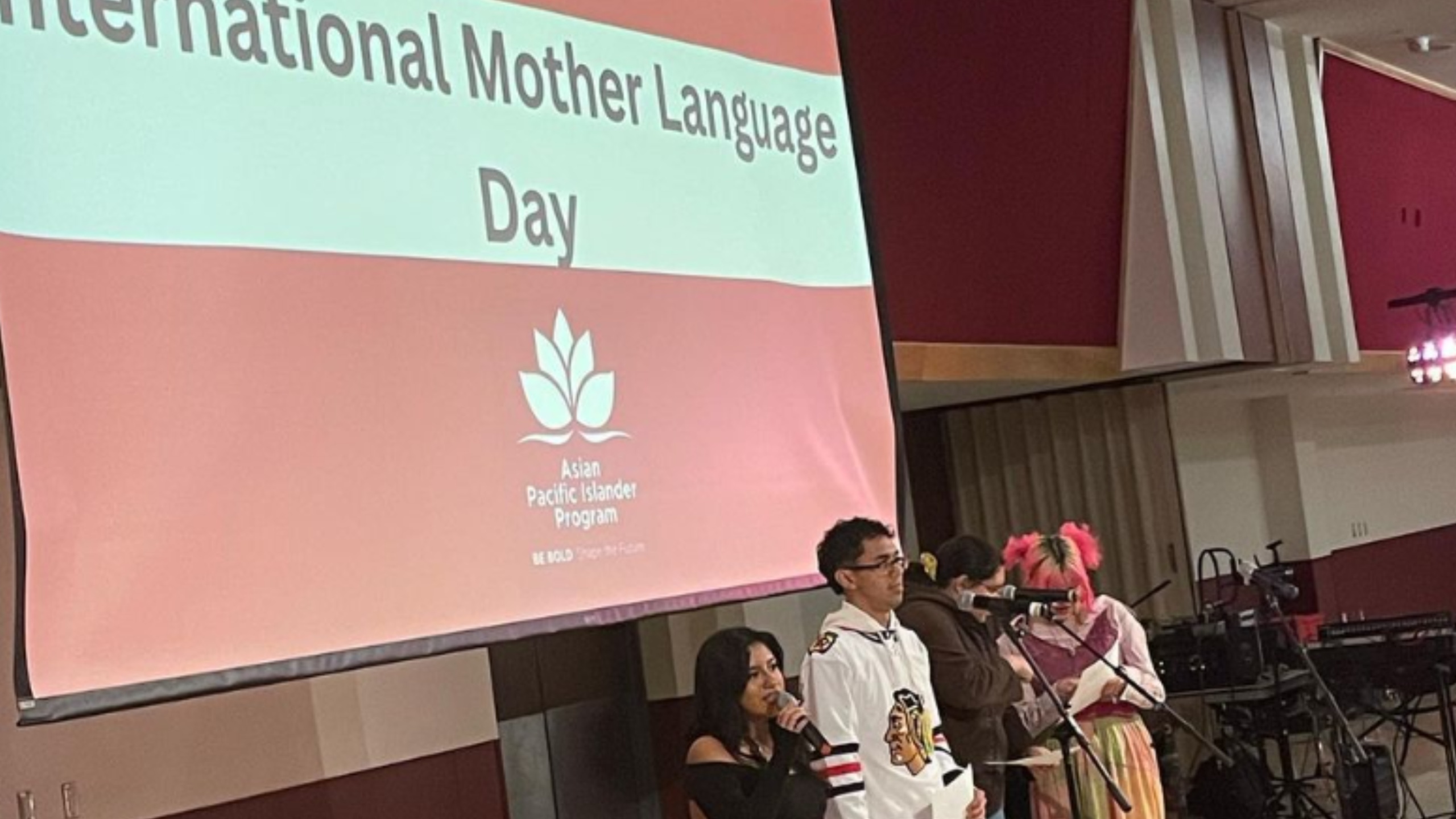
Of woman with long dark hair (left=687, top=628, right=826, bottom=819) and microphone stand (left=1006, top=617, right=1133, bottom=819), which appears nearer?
woman with long dark hair (left=687, top=628, right=826, bottom=819)

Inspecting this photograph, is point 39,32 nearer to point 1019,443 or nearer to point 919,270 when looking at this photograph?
point 919,270

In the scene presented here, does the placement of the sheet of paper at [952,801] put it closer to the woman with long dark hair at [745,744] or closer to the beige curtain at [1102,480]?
the woman with long dark hair at [745,744]

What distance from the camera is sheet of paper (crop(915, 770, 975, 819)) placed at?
12.0 feet

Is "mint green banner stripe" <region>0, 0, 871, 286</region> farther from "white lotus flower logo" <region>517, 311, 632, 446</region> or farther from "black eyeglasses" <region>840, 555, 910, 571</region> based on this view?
"black eyeglasses" <region>840, 555, 910, 571</region>

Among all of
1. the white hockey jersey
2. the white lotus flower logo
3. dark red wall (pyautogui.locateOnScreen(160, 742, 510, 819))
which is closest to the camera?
the white lotus flower logo

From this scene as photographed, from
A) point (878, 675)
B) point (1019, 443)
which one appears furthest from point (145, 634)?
point (1019, 443)

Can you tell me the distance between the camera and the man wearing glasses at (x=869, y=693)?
357 centimetres

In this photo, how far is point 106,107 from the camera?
2625 mm

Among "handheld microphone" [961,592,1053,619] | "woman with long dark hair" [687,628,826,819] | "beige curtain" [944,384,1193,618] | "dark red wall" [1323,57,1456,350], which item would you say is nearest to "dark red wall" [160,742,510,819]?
"woman with long dark hair" [687,628,826,819]

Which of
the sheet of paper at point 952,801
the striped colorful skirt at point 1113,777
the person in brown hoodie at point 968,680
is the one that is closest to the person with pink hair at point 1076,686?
the striped colorful skirt at point 1113,777

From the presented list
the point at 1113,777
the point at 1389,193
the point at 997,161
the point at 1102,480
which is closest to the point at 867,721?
the point at 1113,777

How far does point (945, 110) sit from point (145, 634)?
434 centimetres

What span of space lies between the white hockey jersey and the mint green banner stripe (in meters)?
0.79

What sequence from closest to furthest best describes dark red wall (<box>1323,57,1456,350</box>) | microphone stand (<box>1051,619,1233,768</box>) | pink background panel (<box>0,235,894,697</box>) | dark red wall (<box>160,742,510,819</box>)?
pink background panel (<box>0,235,894,697</box>) → dark red wall (<box>160,742,510,819</box>) → microphone stand (<box>1051,619,1233,768</box>) → dark red wall (<box>1323,57,1456,350</box>)
